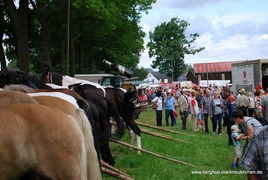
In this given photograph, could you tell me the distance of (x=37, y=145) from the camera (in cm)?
374

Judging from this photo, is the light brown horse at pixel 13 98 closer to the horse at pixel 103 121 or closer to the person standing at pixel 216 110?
the horse at pixel 103 121

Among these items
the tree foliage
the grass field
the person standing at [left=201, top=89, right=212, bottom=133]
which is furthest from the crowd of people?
the tree foliage

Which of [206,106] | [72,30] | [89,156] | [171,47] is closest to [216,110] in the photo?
[206,106]

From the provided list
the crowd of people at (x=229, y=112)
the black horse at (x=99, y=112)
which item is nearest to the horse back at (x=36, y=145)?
the black horse at (x=99, y=112)

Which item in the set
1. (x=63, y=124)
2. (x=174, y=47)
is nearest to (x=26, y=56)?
(x=63, y=124)

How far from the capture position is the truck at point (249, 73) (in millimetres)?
17781

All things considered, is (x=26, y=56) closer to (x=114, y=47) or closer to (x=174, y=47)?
(x=114, y=47)

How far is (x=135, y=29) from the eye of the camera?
29828 mm

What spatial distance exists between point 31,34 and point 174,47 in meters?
53.1

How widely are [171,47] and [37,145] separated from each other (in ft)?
246

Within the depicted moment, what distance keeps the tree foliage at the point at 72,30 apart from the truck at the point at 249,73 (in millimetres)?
7940

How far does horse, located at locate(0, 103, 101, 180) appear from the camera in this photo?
12.0ft

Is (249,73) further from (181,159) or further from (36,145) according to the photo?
(36,145)

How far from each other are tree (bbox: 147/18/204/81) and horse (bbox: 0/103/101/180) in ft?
239
